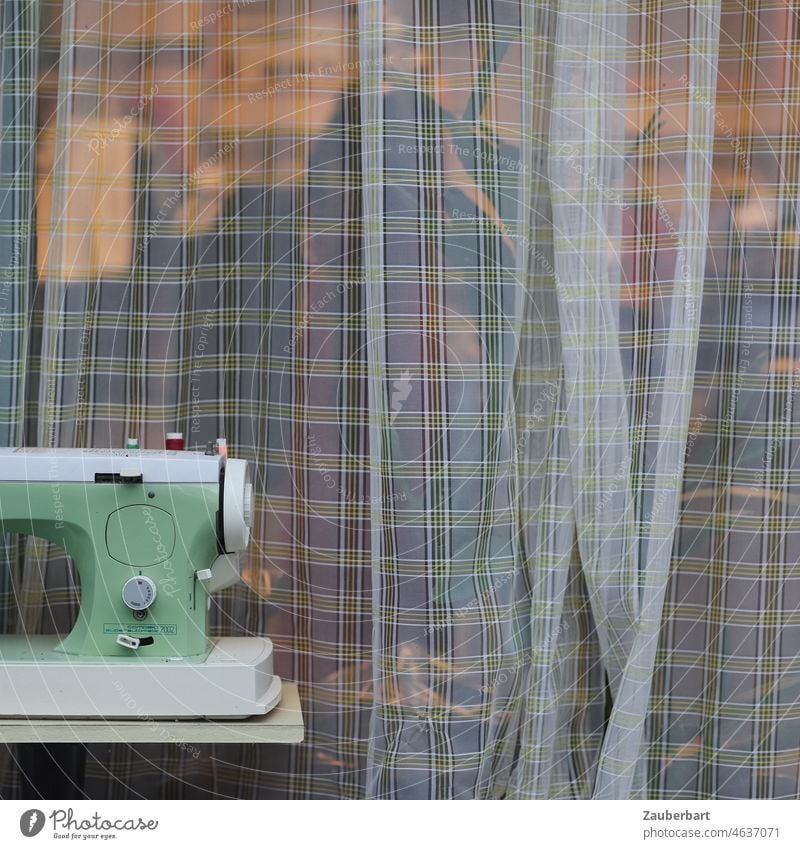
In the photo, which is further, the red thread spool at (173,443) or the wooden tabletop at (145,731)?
the red thread spool at (173,443)

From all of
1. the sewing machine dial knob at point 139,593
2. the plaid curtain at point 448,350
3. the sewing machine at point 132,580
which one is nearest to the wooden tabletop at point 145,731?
the sewing machine at point 132,580

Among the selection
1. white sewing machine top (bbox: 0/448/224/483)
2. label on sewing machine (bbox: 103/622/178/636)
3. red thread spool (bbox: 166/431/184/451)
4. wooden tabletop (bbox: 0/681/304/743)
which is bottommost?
wooden tabletop (bbox: 0/681/304/743)

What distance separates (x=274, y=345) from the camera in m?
1.40

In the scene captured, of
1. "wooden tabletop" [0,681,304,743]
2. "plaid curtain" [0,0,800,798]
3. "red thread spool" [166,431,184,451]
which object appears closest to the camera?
"wooden tabletop" [0,681,304,743]

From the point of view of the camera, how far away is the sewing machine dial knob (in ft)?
3.58

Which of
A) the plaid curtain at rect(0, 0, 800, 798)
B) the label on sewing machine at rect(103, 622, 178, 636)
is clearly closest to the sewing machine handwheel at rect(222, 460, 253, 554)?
the label on sewing machine at rect(103, 622, 178, 636)

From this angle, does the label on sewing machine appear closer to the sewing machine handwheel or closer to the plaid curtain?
the sewing machine handwheel

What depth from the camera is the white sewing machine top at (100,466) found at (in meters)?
1.09

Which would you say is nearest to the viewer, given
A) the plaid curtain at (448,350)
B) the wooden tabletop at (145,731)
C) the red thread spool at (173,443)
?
the wooden tabletop at (145,731)

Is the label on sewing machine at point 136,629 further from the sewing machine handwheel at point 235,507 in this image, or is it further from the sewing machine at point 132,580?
the sewing machine handwheel at point 235,507

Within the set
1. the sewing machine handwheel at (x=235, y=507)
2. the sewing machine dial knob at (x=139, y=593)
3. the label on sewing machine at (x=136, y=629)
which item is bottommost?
the label on sewing machine at (x=136, y=629)
